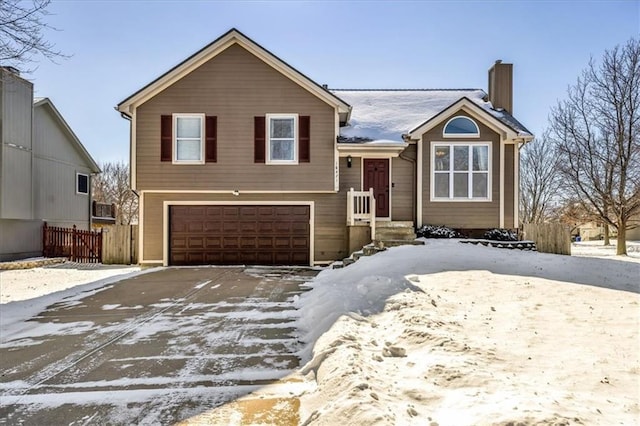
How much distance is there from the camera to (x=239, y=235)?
13.5m

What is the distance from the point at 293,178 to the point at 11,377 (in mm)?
9777

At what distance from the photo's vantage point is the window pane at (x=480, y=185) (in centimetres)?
1323

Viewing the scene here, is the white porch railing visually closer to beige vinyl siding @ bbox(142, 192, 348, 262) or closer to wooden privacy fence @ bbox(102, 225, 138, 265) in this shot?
beige vinyl siding @ bbox(142, 192, 348, 262)

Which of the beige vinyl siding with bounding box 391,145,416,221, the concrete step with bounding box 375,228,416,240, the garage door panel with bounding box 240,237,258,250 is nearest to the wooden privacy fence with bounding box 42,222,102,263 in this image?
the garage door panel with bounding box 240,237,258,250

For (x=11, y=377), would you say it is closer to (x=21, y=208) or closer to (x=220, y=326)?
(x=220, y=326)

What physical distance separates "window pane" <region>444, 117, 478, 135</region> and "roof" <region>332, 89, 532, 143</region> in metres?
0.57

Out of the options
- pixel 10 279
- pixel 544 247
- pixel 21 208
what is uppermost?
pixel 21 208

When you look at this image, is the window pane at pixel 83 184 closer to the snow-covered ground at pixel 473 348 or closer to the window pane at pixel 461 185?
the snow-covered ground at pixel 473 348

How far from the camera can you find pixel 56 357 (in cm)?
482

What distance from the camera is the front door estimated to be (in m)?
13.6

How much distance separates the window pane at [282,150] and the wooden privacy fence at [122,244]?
5.97 metres

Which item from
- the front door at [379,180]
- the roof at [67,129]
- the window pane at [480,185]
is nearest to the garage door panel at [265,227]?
the front door at [379,180]

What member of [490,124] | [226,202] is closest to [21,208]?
[226,202]

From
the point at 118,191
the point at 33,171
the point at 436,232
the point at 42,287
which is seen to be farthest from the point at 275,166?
the point at 118,191
